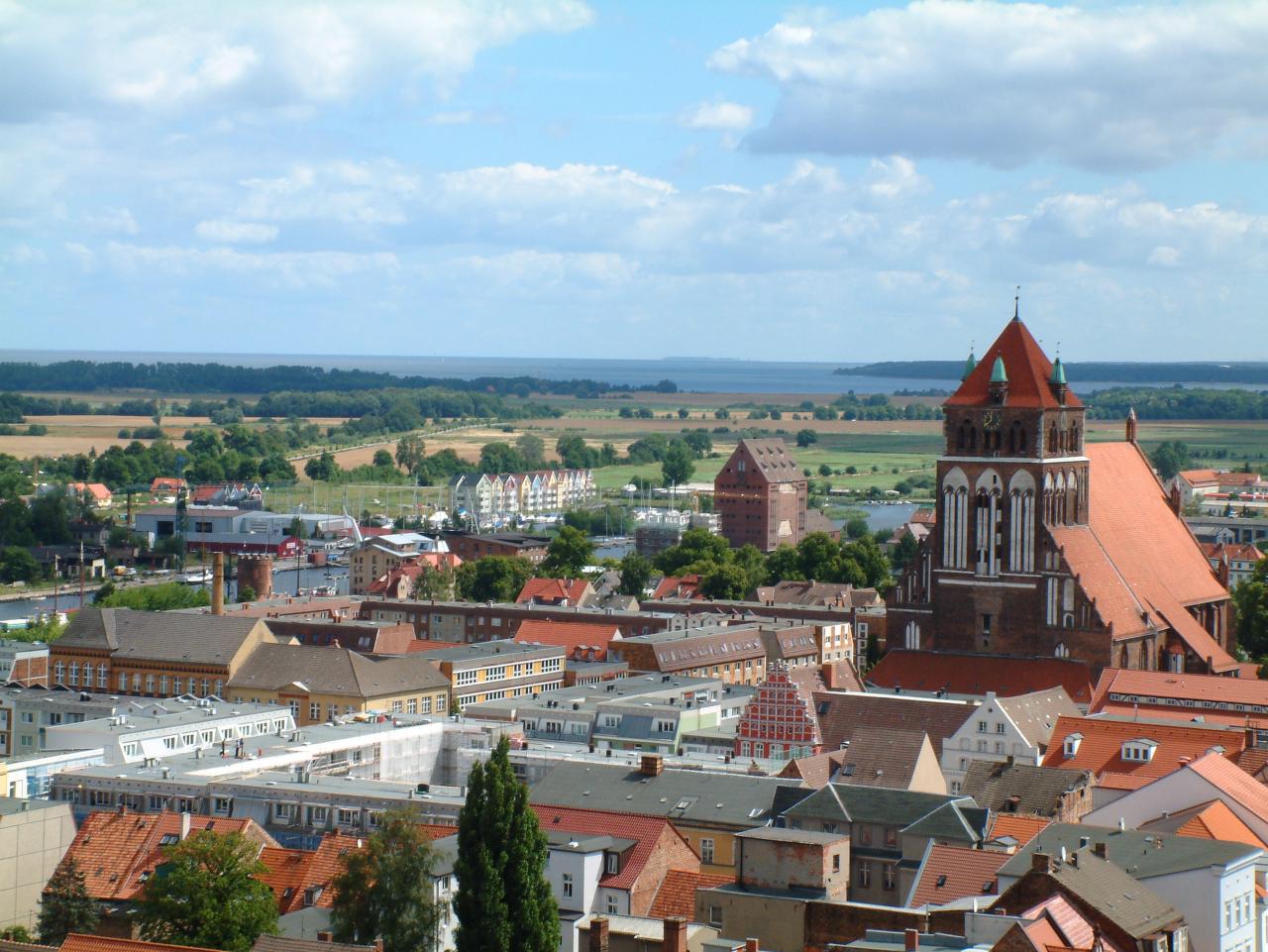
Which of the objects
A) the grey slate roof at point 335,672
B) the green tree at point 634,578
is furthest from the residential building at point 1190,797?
the green tree at point 634,578

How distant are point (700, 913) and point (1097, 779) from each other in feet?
64.9

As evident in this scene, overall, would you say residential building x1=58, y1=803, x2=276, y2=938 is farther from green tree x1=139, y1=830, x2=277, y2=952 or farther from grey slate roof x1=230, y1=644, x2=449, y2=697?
grey slate roof x1=230, y1=644, x2=449, y2=697

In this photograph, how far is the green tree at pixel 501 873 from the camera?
176ft

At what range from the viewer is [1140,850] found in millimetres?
57375

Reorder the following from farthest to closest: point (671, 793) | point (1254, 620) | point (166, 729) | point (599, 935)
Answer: point (1254, 620), point (166, 729), point (671, 793), point (599, 935)

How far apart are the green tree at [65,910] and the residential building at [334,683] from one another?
119ft

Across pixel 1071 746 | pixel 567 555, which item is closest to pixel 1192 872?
pixel 1071 746

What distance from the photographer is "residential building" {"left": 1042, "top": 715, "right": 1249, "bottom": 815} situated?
7550cm

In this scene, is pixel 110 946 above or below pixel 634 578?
above

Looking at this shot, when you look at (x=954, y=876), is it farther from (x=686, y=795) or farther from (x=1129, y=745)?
(x=1129, y=745)

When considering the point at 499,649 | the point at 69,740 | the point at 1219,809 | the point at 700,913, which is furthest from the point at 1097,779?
the point at 499,649

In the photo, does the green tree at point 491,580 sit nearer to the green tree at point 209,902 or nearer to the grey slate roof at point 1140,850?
the grey slate roof at point 1140,850

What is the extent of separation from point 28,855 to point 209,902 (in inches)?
479

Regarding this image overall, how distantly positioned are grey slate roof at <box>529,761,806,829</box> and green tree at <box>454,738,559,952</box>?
40.1 ft
